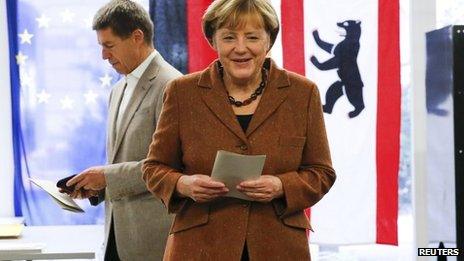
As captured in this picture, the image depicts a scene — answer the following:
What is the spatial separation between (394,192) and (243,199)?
2075 mm

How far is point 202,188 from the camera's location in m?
1.59

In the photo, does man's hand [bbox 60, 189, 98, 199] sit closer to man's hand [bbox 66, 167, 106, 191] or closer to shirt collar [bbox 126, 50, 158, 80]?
man's hand [bbox 66, 167, 106, 191]

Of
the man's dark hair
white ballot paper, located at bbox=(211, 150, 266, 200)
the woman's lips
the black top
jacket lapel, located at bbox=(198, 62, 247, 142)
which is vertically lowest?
white ballot paper, located at bbox=(211, 150, 266, 200)

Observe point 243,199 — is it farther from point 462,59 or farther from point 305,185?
point 462,59

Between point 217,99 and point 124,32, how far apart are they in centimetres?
78

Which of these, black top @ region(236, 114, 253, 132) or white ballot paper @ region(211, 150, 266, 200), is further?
black top @ region(236, 114, 253, 132)

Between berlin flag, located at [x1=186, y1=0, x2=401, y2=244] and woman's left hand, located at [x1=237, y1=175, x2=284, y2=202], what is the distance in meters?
1.97

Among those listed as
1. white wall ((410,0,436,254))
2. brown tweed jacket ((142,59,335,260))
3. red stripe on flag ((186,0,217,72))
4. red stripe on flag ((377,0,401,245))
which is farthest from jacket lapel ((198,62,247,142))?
white wall ((410,0,436,254))

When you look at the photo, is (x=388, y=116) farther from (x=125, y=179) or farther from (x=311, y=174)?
(x=311, y=174)

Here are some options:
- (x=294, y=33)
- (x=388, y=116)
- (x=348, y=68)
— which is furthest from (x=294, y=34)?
(x=388, y=116)

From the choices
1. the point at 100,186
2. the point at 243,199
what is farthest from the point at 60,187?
the point at 243,199

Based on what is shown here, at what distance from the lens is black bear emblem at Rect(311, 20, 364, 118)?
353 centimetres

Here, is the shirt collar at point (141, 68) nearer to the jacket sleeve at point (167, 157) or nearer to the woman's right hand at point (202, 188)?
the jacket sleeve at point (167, 157)

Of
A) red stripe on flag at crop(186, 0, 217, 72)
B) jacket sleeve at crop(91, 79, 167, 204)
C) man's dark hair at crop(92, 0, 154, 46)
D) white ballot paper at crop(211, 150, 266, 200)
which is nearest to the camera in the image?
white ballot paper at crop(211, 150, 266, 200)
